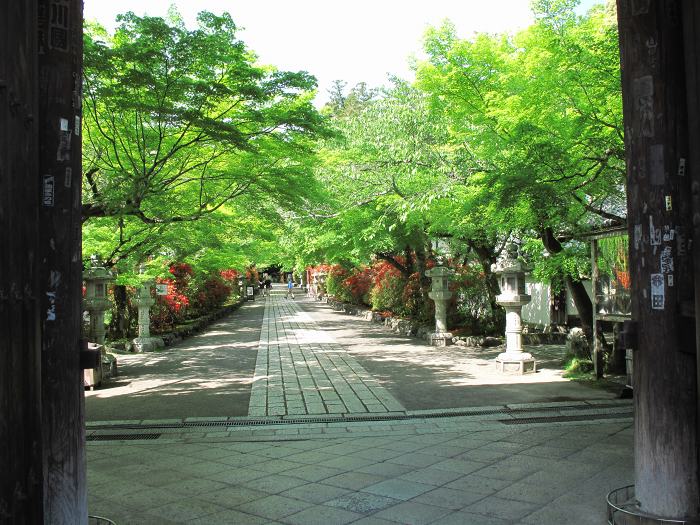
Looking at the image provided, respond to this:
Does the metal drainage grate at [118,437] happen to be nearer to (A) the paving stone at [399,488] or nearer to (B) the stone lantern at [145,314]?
(A) the paving stone at [399,488]

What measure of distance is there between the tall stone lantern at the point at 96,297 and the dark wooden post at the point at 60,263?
9130mm

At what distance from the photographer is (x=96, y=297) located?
38.0 feet

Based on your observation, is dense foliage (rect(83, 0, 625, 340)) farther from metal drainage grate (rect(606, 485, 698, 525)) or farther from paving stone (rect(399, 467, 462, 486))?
metal drainage grate (rect(606, 485, 698, 525))

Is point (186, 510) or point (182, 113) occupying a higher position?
point (182, 113)

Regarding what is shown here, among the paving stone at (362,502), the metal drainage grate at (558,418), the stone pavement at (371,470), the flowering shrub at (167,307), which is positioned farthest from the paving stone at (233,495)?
the flowering shrub at (167,307)

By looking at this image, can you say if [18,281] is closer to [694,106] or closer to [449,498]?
[449,498]

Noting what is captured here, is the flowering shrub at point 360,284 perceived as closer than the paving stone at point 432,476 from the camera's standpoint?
No

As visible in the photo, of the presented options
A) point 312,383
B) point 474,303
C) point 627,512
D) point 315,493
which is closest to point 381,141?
point 474,303

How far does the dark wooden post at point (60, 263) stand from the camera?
3041mm

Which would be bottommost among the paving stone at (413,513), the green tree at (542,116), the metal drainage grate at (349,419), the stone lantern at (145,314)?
the metal drainage grate at (349,419)

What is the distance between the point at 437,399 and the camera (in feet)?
27.6

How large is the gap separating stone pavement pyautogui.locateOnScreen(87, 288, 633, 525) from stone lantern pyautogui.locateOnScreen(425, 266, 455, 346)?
4184 millimetres

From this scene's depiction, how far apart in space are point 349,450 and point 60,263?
12.3 ft

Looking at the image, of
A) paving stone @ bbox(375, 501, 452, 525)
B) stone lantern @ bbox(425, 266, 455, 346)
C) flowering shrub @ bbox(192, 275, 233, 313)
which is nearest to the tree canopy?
paving stone @ bbox(375, 501, 452, 525)
